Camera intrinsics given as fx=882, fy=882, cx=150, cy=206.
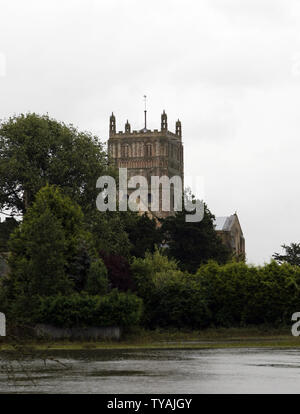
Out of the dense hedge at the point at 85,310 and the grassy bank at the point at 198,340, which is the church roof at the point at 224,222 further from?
the dense hedge at the point at 85,310

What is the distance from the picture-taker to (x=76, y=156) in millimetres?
82875

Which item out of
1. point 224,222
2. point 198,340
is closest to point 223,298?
point 198,340

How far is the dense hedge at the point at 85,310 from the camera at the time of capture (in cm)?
5531

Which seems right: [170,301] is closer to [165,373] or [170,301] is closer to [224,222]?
[165,373]

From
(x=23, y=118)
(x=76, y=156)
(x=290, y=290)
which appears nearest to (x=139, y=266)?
(x=290, y=290)

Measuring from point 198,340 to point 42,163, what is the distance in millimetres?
31043

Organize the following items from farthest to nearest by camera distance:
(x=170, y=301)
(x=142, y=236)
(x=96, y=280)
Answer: (x=142, y=236) → (x=170, y=301) → (x=96, y=280)

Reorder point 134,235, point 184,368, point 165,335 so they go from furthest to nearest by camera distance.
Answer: point 134,235
point 165,335
point 184,368

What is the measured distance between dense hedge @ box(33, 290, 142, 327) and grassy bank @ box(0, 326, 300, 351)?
1318mm

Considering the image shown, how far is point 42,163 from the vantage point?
274 ft
